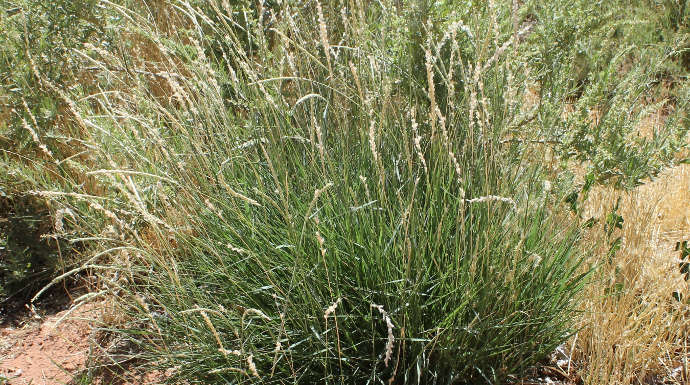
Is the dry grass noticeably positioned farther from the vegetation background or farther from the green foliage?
the green foliage

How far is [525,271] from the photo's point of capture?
2.12 m

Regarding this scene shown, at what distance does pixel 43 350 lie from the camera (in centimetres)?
296

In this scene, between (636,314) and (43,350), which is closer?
(636,314)

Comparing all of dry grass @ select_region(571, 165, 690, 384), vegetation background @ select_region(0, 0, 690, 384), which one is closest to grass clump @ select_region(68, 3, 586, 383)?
vegetation background @ select_region(0, 0, 690, 384)

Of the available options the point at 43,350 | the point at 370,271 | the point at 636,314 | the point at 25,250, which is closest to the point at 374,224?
the point at 370,271

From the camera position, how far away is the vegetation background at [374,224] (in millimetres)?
1986

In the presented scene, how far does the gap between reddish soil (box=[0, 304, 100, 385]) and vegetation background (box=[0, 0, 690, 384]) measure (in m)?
0.20

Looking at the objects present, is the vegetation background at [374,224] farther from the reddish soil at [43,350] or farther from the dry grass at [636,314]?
the reddish soil at [43,350]

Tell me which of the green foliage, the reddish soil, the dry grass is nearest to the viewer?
the dry grass

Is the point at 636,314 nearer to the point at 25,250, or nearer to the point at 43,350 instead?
the point at 43,350

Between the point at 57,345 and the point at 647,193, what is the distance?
3452mm

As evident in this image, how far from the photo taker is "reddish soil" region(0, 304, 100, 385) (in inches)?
108

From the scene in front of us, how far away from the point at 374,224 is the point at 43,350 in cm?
195

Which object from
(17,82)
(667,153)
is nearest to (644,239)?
(667,153)
